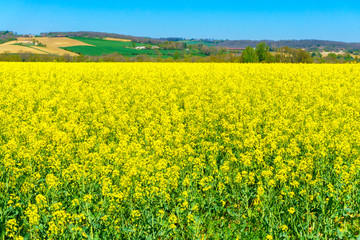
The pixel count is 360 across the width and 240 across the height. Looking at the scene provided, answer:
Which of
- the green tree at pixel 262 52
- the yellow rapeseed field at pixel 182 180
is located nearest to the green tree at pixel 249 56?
the green tree at pixel 262 52

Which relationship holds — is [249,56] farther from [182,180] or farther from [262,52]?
[182,180]

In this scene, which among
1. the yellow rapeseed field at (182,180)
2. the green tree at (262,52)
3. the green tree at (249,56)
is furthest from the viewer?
the green tree at (262,52)

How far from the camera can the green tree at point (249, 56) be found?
196ft

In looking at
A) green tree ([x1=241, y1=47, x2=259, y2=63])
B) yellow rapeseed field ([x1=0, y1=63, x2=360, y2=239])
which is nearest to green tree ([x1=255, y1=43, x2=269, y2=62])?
green tree ([x1=241, y1=47, x2=259, y2=63])

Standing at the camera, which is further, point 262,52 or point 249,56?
point 262,52

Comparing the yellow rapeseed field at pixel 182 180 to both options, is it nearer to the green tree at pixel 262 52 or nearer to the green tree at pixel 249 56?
the green tree at pixel 249 56

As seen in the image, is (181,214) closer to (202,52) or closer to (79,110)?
(79,110)

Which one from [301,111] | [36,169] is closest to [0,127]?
[36,169]

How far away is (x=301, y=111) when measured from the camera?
42.3 feet

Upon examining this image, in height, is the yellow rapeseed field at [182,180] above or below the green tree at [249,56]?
below

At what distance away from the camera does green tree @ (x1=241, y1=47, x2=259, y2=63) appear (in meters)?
59.7

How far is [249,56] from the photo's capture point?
63.3 metres

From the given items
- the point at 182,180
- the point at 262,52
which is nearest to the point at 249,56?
the point at 262,52

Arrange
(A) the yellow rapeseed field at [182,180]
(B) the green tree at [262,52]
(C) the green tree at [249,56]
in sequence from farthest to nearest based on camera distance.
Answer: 1. (B) the green tree at [262,52]
2. (C) the green tree at [249,56]
3. (A) the yellow rapeseed field at [182,180]
